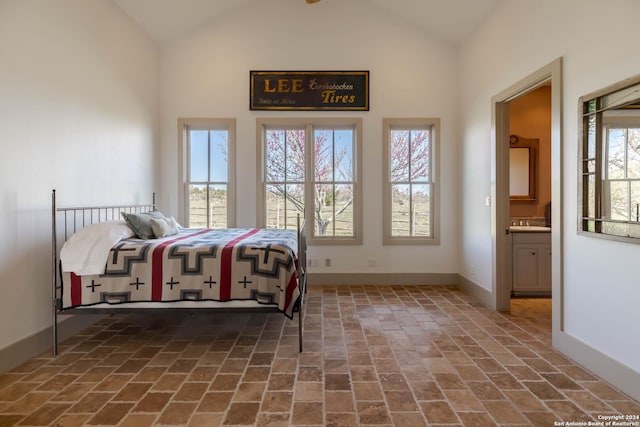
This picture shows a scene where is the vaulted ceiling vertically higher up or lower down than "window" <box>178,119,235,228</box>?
higher up

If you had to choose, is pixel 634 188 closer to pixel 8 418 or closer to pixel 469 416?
pixel 469 416

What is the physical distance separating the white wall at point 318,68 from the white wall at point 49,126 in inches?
31.6

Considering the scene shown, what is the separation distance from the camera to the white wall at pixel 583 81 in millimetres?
2092

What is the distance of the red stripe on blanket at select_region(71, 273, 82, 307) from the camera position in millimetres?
2648

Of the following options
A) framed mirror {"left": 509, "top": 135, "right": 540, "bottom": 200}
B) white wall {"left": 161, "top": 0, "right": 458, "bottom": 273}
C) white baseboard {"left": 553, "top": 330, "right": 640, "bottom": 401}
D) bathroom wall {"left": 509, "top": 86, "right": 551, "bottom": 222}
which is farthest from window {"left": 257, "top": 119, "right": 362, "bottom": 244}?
white baseboard {"left": 553, "top": 330, "right": 640, "bottom": 401}

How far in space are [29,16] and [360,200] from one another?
3.95 metres

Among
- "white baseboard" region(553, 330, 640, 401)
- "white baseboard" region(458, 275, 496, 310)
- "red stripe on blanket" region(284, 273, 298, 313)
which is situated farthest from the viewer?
"white baseboard" region(458, 275, 496, 310)

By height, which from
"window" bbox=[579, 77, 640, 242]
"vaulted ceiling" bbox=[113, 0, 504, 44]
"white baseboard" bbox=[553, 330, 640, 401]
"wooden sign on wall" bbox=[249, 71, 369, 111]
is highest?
"vaulted ceiling" bbox=[113, 0, 504, 44]

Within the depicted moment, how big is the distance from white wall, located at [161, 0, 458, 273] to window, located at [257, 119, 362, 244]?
214 millimetres

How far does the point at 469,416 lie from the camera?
184 centimetres

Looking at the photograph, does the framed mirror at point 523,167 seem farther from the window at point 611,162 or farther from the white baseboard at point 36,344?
the white baseboard at point 36,344

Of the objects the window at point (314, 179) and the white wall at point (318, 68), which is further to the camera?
the window at point (314, 179)

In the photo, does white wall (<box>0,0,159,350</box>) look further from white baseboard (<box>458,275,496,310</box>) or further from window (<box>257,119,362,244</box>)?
white baseboard (<box>458,275,496,310</box>)

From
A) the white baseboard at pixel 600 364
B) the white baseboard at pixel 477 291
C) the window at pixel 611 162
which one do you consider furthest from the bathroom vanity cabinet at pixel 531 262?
the window at pixel 611 162
